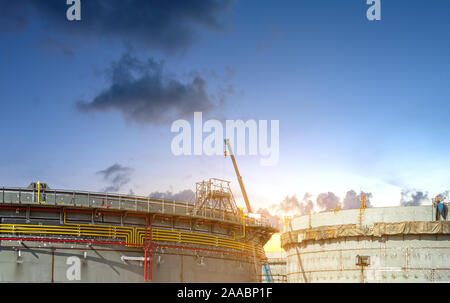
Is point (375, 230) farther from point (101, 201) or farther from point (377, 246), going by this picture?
Result: point (101, 201)

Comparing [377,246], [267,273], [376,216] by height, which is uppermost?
[376,216]

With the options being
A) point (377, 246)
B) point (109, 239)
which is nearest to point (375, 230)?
point (377, 246)

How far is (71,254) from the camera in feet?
155

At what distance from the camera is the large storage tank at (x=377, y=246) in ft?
172

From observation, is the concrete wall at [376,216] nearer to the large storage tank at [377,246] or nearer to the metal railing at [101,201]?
the large storage tank at [377,246]

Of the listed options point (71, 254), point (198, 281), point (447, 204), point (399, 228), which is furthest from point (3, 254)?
point (447, 204)

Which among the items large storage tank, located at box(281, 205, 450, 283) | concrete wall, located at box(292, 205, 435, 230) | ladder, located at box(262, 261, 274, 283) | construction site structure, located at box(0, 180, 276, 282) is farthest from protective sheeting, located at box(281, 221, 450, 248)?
construction site structure, located at box(0, 180, 276, 282)

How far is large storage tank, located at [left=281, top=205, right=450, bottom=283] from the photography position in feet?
172

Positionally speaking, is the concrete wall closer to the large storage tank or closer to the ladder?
the large storage tank

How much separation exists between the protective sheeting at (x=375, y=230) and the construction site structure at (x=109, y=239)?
8.14 m

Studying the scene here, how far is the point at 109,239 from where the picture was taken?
162ft

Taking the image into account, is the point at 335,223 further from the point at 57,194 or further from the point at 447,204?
the point at 57,194

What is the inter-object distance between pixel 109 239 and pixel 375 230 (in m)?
25.0

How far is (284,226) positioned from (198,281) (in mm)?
16597
